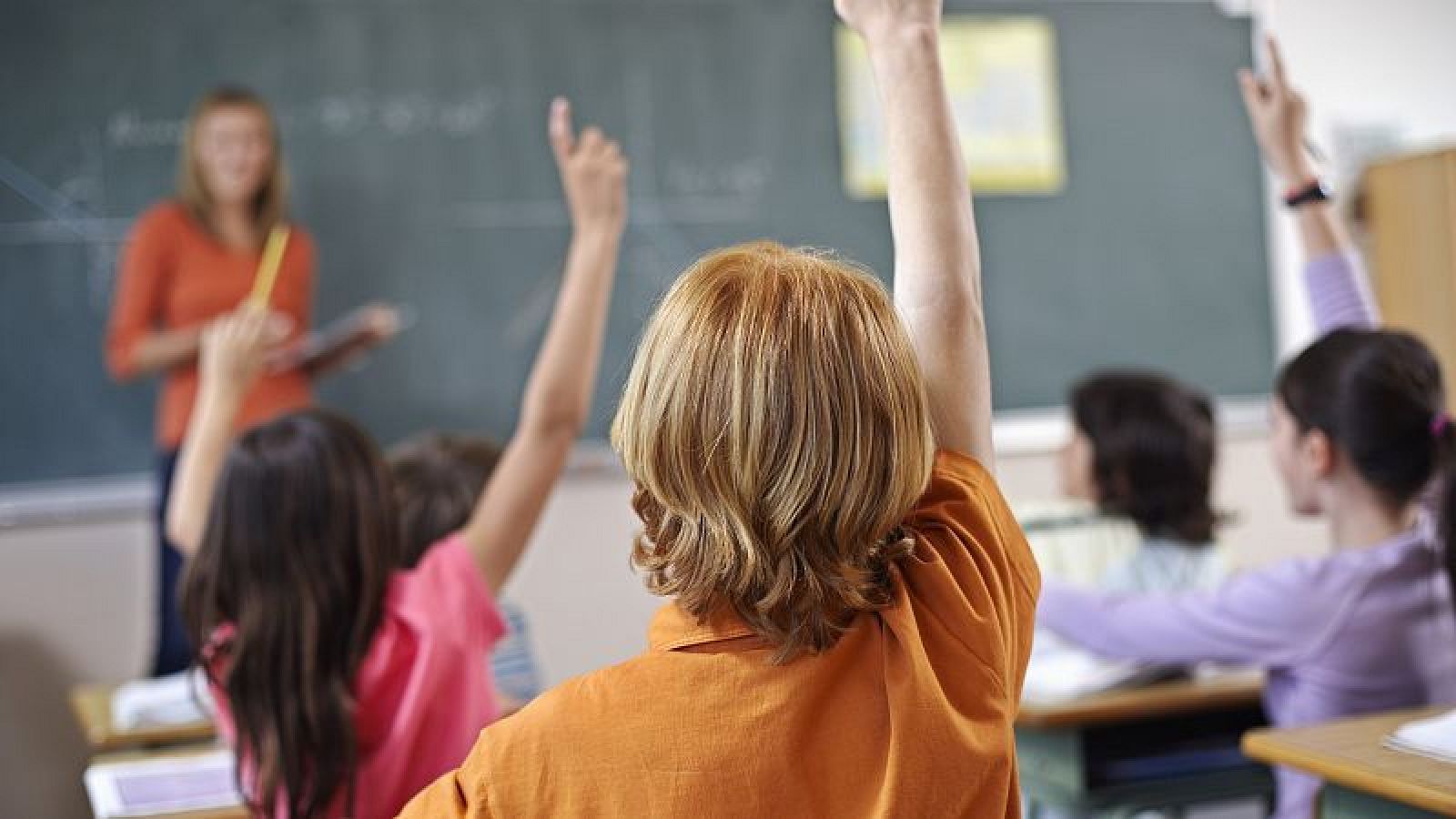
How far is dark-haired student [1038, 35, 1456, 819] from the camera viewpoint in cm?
216

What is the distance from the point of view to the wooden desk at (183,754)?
205 centimetres

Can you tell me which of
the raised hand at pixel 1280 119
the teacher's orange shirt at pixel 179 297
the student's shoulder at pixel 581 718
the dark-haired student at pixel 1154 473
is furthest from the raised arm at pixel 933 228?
the teacher's orange shirt at pixel 179 297

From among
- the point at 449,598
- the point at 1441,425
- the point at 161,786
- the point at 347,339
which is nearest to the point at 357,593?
the point at 449,598

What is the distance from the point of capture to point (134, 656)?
417cm

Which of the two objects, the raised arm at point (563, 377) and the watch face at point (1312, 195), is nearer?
the raised arm at point (563, 377)

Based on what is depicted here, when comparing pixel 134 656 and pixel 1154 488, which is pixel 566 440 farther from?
pixel 134 656

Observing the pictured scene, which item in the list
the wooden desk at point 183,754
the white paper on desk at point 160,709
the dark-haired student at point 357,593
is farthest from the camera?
the white paper on desk at point 160,709

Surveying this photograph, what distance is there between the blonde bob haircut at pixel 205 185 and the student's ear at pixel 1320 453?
2751mm

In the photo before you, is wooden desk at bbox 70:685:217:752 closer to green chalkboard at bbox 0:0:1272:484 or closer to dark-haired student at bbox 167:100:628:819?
Answer: dark-haired student at bbox 167:100:628:819

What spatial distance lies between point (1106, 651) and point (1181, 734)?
15.4 inches

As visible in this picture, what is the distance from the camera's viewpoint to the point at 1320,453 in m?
2.25

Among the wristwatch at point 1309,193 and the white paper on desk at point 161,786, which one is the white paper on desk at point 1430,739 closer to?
the wristwatch at point 1309,193

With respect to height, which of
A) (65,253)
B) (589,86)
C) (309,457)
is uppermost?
(589,86)

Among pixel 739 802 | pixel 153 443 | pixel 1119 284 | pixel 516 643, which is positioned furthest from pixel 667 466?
pixel 1119 284
